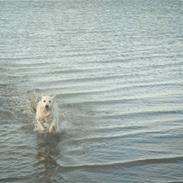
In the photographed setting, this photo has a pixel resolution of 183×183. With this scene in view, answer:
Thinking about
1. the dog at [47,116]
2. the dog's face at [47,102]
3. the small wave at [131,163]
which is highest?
the dog's face at [47,102]

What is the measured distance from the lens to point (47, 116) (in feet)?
46.8

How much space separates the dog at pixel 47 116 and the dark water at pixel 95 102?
0.37 meters

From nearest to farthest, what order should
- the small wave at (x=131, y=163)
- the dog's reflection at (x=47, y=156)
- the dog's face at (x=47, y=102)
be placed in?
the dog's reflection at (x=47, y=156), the small wave at (x=131, y=163), the dog's face at (x=47, y=102)

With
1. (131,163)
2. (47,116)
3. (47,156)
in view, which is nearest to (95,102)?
(47,116)

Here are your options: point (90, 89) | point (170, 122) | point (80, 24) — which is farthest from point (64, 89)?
point (80, 24)

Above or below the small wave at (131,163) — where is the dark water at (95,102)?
above

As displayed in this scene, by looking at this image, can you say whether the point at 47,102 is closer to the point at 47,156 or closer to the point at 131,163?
the point at 47,156

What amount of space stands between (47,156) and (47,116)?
1815 mm

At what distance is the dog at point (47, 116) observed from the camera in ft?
46.9

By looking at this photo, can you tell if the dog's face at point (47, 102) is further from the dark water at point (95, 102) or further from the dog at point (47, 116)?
the dark water at point (95, 102)

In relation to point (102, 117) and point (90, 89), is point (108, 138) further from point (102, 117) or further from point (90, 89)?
point (90, 89)

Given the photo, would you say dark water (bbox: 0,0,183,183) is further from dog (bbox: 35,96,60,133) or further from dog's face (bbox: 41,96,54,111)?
dog's face (bbox: 41,96,54,111)

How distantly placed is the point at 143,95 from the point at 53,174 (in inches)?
320

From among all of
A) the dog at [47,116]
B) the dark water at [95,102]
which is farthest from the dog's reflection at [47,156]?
the dog at [47,116]
